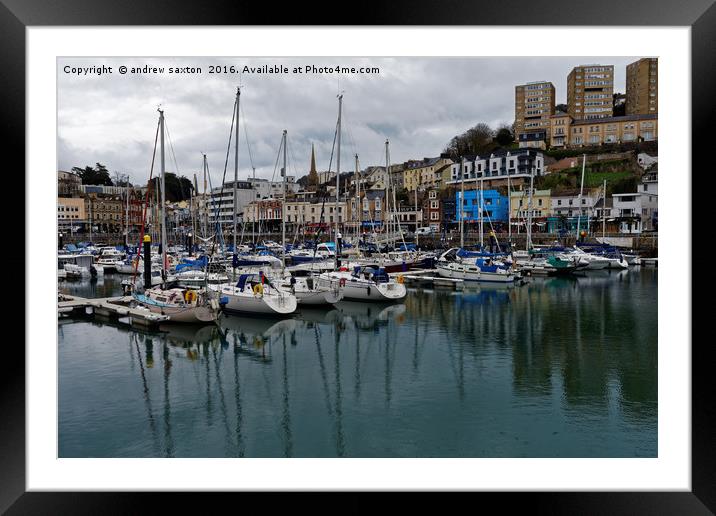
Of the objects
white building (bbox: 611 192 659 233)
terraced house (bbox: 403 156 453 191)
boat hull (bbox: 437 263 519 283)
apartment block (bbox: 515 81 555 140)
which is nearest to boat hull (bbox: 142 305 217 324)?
boat hull (bbox: 437 263 519 283)

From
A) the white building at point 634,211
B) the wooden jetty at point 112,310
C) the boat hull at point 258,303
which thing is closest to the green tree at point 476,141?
the white building at point 634,211

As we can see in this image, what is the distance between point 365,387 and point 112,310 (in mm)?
7552

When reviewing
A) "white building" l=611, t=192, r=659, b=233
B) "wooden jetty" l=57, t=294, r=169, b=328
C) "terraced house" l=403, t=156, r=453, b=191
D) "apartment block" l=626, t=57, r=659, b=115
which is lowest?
"wooden jetty" l=57, t=294, r=169, b=328

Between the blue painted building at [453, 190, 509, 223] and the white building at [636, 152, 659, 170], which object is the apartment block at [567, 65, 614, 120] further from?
the blue painted building at [453, 190, 509, 223]

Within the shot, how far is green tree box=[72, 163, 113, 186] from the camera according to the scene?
17.2m

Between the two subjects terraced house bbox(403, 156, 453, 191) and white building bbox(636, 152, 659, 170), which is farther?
terraced house bbox(403, 156, 453, 191)

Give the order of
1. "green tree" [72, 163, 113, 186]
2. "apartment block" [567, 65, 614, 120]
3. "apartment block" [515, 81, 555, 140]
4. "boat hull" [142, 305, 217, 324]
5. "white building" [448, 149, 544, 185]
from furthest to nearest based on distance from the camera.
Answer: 1. "apartment block" [515, 81, 555, 140]
2. "apartment block" [567, 65, 614, 120]
3. "white building" [448, 149, 544, 185]
4. "green tree" [72, 163, 113, 186]
5. "boat hull" [142, 305, 217, 324]

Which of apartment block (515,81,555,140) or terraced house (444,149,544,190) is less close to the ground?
apartment block (515,81,555,140)

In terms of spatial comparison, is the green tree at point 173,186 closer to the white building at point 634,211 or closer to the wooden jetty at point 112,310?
the wooden jetty at point 112,310

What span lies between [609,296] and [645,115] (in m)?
24.2

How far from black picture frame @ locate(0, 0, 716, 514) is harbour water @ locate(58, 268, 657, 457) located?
5.47 feet

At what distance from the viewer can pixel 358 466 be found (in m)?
3.83
